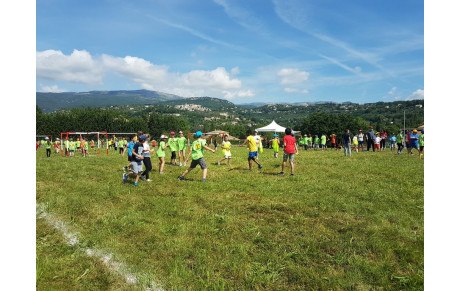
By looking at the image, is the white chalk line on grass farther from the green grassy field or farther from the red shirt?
the red shirt

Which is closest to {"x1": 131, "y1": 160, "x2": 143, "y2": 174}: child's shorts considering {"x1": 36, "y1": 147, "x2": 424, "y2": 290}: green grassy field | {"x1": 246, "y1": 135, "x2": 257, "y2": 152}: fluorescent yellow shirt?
{"x1": 36, "y1": 147, "x2": 424, "y2": 290}: green grassy field

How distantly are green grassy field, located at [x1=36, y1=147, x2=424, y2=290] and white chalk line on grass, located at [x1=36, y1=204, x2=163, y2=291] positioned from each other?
0.21ft

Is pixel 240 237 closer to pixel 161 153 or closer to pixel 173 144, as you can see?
pixel 161 153

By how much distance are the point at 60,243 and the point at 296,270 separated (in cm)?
438

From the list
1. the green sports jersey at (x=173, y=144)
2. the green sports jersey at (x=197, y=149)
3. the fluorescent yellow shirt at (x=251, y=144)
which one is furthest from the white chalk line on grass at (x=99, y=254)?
the green sports jersey at (x=173, y=144)

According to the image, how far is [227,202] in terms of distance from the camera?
7785 millimetres

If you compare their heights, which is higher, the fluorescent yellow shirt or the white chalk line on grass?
the fluorescent yellow shirt

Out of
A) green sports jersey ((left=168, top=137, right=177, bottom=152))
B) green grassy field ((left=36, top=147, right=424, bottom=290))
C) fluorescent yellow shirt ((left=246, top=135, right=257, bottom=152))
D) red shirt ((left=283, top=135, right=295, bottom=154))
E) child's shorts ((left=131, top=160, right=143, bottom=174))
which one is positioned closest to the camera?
green grassy field ((left=36, top=147, right=424, bottom=290))

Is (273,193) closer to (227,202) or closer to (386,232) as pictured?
(227,202)

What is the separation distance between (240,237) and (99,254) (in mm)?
2534

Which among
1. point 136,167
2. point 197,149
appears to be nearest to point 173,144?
point 136,167

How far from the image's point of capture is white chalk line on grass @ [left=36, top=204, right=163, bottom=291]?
3.92m
